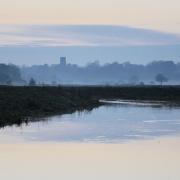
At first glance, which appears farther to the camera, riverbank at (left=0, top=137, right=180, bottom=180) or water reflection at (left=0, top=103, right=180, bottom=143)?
water reflection at (left=0, top=103, right=180, bottom=143)

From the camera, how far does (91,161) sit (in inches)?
1028

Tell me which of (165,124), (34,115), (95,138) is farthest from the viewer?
(34,115)

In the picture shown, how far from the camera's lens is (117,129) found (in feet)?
136

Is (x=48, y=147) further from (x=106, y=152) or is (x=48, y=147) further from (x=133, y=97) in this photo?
(x=133, y=97)

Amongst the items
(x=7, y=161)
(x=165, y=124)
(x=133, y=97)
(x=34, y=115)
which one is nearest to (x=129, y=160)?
(x=7, y=161)

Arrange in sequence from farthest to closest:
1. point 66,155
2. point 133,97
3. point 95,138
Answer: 1. point 133,97
2. point 95,138
3. point 66,155

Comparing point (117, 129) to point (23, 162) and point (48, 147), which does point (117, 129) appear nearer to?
point (48, 147)

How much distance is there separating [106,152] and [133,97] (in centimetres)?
7970

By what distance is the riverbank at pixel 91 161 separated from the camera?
22703 mm

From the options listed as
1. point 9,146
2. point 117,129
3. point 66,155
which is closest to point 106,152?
point 66,155

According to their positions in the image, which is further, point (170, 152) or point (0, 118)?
point (0, 118)

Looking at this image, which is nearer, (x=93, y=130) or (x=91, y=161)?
(x=91, y=161)

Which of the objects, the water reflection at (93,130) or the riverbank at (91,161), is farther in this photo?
the water reflection at (93,130)

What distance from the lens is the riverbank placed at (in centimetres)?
2270
